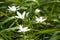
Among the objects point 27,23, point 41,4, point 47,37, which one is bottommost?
point 47,37

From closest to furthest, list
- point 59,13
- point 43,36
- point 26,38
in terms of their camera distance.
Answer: point 26,38
point 43,36
point 59,13

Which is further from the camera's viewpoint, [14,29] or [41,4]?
[41,4]

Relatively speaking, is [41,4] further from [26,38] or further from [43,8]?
[26,38]

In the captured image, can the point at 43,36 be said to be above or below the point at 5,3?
below

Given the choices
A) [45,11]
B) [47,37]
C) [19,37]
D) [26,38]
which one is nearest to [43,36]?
[47,37]

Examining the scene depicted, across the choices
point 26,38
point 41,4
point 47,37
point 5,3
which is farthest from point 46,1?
point 26,38

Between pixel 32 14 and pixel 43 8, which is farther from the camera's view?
pixel 43 8

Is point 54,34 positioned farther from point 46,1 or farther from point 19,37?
point 46,1

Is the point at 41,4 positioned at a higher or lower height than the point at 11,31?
higher

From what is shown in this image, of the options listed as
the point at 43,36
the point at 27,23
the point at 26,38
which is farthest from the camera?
the point at 43,36
